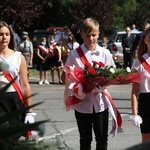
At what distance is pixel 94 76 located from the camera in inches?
233

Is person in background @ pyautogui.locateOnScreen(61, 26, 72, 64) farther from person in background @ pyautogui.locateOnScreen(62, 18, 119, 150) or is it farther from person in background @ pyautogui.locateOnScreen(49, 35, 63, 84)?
person in background @ pyautogui.locateOnScreen(62, 18, 119, 150)

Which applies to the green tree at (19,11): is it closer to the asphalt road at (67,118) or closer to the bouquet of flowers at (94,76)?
the asphalt road at (67,118)

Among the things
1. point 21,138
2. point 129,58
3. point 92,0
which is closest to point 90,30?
point 21,138

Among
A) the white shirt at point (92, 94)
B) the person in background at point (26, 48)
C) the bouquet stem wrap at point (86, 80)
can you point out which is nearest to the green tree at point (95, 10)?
the person in background at point (26, 48)

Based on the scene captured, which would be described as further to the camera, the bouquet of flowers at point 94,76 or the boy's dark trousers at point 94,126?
the boy's dark trousers at point 94,126

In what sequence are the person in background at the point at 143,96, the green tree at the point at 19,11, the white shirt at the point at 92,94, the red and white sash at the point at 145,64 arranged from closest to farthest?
the white shirt at the point at 92,94 → the person in background at the point at 143,96 → the red and white sash at the point at 145,64 → the green tree at the point at 19,11

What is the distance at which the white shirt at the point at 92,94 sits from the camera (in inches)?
241

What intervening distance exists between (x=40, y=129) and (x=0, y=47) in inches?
159

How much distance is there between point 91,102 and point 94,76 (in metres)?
0.33

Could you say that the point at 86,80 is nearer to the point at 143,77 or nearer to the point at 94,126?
the point at 94,126

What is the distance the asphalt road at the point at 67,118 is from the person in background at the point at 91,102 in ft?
1.24

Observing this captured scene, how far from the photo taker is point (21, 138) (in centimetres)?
211

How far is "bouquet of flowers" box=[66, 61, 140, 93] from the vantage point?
595 centimetres

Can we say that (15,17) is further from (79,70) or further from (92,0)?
(79,70)
